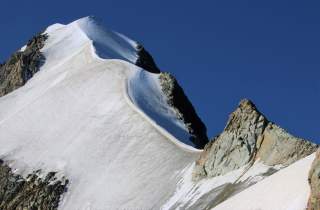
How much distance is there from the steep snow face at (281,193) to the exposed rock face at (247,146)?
474 inches

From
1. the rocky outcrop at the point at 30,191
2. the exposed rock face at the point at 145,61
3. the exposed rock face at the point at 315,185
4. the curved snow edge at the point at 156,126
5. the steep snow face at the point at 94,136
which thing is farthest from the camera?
the exposed rock face at the point at 145,61

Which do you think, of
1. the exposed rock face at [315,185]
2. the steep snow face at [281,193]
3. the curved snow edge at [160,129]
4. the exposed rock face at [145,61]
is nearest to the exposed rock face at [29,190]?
the curved snow edge at [160,129]

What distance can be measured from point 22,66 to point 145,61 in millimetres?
17344

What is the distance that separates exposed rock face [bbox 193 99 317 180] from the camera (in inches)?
2581

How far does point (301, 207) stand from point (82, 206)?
1425 inches

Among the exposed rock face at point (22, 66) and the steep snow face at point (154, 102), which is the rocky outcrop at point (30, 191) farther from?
the exposed rock face at point (22, 66)

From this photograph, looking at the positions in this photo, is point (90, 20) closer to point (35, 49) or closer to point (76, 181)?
point (35, 49)

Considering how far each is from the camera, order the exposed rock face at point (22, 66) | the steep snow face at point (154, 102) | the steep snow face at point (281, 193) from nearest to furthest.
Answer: the steep snow face at point (281, 193), the steep snow face at point (154, 102), the exposed rock face at point (22, 66)

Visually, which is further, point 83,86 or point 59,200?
point 83,86

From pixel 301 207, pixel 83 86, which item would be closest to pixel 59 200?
pixel 83 86

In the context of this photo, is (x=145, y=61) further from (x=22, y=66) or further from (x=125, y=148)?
(x=125, y=148)

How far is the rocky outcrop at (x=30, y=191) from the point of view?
Result: 3131 inches

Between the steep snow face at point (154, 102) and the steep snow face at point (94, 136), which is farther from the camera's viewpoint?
the steep snow face at point (154, 102)

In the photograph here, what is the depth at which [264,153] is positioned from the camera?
67.1 m
